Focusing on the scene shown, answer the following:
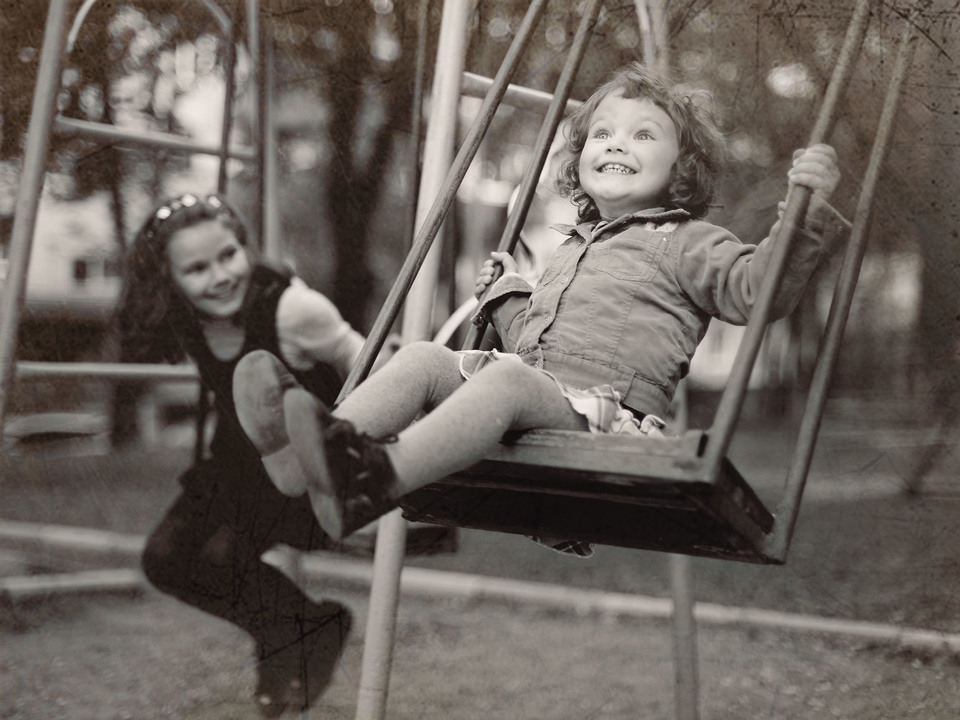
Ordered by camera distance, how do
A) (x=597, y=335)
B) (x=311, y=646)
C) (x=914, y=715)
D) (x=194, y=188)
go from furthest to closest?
1. (x=311, y=646)
2. (x=194, y=188)
3. (x=914, y=715)
4. (x=597, y=335)

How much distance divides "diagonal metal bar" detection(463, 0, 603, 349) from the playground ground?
0.85 meters

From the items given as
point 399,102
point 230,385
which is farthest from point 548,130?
point 230,385

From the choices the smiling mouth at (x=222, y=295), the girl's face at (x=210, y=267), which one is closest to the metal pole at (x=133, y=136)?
the girl's face at (x=210, y=267)

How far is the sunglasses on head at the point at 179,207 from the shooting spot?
5.43ft

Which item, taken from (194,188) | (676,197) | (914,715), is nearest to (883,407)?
Result: (914,715)

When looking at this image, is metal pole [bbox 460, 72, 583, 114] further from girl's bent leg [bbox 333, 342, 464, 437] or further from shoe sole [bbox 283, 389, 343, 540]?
shoe sole [bbox 283, 389, 343, 540]

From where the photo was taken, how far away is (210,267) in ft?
5.47

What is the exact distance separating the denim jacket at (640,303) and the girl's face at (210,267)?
78 cm

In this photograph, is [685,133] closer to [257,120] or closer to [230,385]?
[257,120]

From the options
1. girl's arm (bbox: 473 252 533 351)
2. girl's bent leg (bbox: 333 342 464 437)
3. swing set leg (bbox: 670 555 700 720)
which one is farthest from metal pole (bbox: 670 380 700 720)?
girl's bent leg (bbox: 333 342 464 437)

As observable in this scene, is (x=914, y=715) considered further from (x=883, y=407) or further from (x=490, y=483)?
(x=490, y=483)

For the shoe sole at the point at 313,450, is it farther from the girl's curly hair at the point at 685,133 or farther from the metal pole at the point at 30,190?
the metal pole at the point at 30,190

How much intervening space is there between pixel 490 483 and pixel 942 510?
3.38 ft

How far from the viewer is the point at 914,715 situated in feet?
5.16
